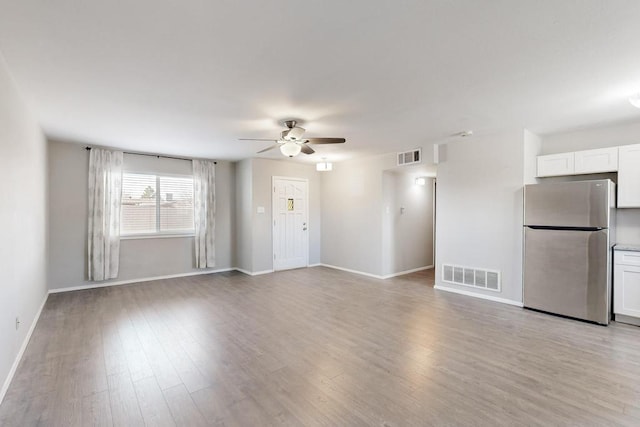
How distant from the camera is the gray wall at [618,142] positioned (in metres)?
3.93

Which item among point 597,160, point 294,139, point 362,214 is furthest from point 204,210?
point 597,160

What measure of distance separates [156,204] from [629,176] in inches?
301

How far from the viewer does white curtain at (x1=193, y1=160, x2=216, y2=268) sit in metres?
6.50

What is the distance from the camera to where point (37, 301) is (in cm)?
393

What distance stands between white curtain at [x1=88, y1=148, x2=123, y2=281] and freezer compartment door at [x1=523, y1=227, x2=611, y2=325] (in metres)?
6.89

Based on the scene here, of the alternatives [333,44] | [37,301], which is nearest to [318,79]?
[333,44]

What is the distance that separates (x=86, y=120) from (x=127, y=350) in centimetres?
295

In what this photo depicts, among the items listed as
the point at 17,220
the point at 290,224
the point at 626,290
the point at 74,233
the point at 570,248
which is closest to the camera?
the point at 17,220

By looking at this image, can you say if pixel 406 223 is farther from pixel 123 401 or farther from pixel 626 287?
pixel 123 401

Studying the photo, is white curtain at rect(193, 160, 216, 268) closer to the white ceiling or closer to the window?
the window

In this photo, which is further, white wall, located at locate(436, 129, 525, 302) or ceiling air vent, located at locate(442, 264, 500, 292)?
ceiling air vent, located at locate(442, 264, 500, 292)

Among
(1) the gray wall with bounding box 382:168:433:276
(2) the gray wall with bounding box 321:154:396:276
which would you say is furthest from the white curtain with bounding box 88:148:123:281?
(1) the gray wall with bounding box 382:168:433:276

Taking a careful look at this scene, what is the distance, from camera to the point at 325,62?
7.77 feet

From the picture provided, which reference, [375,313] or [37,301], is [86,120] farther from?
[375,313]
